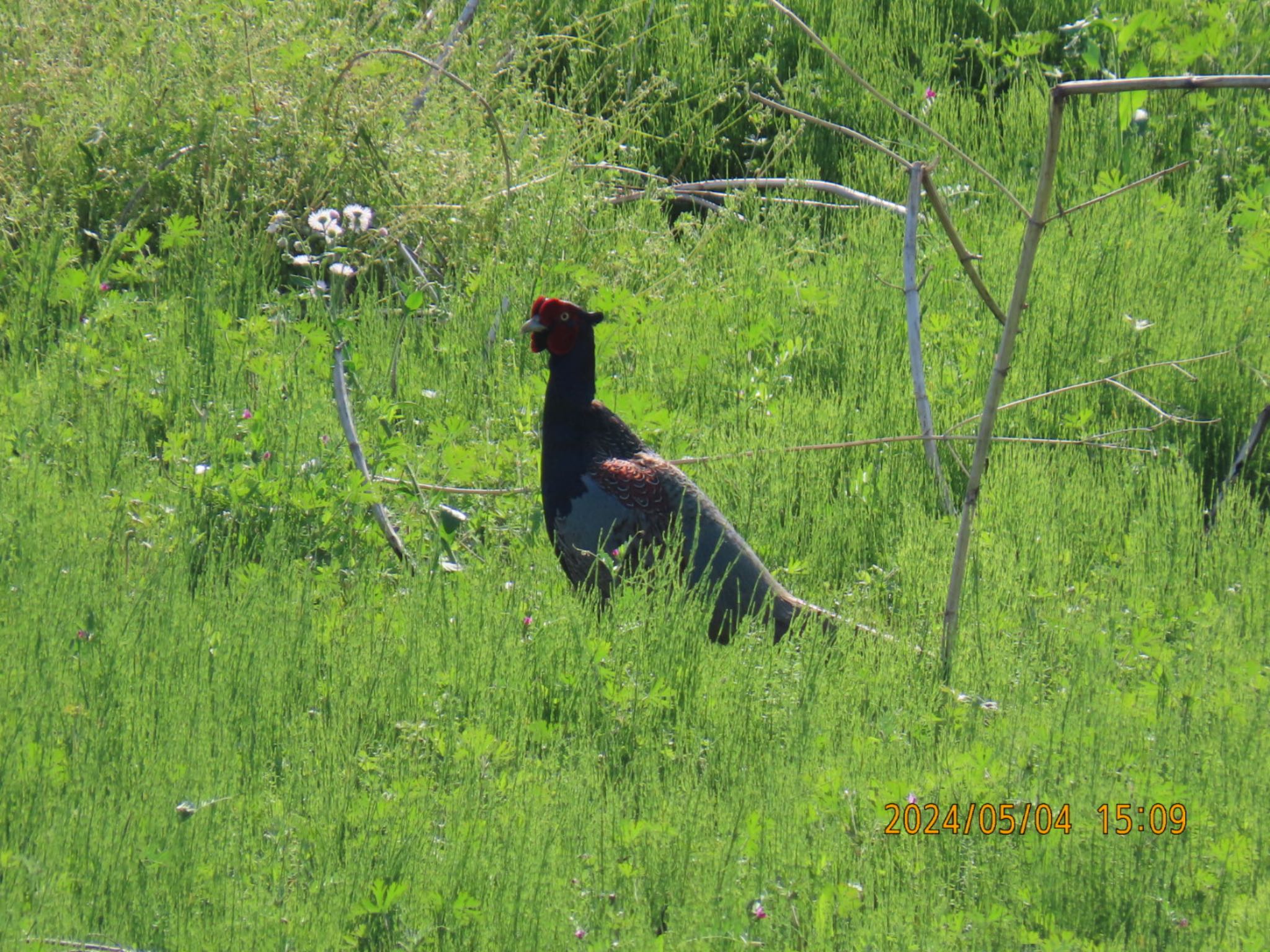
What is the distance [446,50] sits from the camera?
732cm

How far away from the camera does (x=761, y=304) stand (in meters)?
6.36

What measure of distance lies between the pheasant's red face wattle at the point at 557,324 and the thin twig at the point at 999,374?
5.31ft

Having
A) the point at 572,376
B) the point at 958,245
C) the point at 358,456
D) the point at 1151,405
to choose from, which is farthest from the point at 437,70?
the point at 1151,405

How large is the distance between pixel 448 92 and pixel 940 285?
10.1ft

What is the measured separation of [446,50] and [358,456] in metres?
3.57

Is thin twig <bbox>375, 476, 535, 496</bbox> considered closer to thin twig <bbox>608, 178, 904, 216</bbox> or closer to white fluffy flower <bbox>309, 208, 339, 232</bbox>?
white fluffy flower <bbox>309, 208, 339, 232</bbox>

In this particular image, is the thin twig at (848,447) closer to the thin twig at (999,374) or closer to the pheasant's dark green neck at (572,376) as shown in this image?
the pheasant's dark green neck at (572,376)

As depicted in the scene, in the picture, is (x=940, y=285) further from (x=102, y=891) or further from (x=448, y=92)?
(x=102, y=891)

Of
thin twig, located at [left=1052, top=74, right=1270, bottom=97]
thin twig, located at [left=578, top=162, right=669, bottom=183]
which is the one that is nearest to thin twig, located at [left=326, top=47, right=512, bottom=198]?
thin twig, located at [left=578, top=162, right=669, bottom=183]

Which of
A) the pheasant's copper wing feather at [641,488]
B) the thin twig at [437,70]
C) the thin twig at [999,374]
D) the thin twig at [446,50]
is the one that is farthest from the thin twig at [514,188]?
the thin twig at [999,374]

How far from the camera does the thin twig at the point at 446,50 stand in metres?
7.03

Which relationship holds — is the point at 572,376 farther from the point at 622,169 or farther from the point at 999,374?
the point at 622,169

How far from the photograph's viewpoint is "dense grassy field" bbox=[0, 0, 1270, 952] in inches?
118

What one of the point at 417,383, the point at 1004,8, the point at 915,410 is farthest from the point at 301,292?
the point at 1004,8
